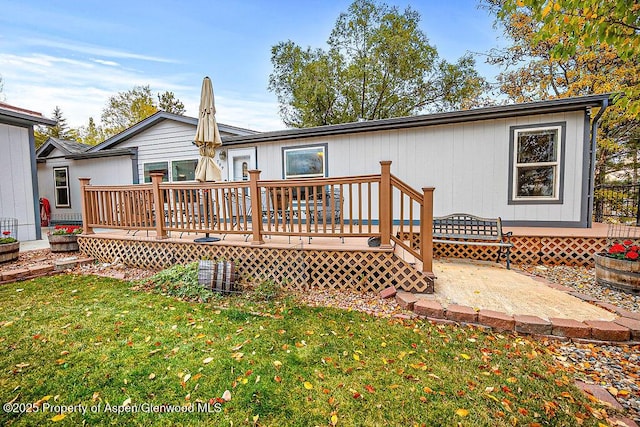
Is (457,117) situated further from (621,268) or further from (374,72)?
(374,72)

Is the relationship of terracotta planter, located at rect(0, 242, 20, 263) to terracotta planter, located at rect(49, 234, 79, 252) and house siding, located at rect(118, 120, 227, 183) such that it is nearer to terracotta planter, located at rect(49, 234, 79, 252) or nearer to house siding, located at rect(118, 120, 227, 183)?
terracotta planter, located at rect(49, 234, 79, 252)

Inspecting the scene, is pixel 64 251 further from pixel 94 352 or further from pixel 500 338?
pixel 500 338

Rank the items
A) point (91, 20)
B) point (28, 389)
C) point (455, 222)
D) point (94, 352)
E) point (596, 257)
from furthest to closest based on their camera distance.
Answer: point (91, 20) → point (455, 222) → point (596, 257) → point (94, 352) → point (28, 389)

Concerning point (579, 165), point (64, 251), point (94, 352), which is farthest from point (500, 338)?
point (64, 251)

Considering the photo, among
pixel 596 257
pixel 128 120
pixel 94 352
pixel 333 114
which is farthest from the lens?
pixel 128 120

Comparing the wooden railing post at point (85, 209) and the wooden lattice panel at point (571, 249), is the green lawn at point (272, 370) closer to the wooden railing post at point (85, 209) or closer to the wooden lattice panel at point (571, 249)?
the wooden railing post at point (85, 209)

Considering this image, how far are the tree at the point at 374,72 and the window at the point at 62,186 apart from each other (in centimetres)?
1215

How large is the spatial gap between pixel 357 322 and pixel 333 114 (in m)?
16.4

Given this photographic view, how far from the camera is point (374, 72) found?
16.4 metres

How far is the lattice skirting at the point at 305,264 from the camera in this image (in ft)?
12.3

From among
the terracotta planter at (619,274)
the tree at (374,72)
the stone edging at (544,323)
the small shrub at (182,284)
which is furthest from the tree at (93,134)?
the terracotta planter at (619,274)

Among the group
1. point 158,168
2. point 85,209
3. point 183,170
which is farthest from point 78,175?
point 85,209

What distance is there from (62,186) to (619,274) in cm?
1659

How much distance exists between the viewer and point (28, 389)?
1.94 metres
